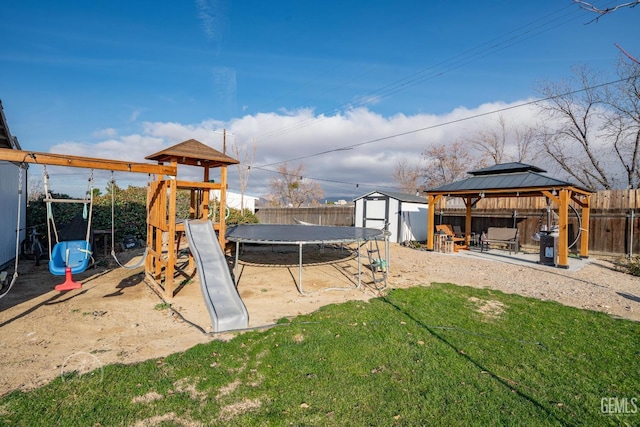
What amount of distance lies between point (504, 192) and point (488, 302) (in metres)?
6.09

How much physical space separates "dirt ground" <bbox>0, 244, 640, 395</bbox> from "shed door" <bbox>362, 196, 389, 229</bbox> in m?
4.89

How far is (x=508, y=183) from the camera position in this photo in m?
10.2

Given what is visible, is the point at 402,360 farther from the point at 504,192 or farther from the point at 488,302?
the point at 504,192

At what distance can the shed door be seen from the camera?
48.5ft

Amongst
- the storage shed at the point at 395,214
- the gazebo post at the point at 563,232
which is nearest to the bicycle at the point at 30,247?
the storage shed at the point at 395,214

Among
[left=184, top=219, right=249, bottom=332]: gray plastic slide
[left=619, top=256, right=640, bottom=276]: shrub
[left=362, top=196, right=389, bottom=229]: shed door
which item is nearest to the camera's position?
[left=184, top=219, right=249, bottom=332]: gray plastic slide

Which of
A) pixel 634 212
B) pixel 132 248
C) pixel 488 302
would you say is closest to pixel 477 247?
pixel 634 212

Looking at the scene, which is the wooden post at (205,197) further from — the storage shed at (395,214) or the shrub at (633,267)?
the shrub at (633,267)

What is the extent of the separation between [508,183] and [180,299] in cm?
969

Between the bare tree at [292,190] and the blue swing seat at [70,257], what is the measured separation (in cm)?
3167

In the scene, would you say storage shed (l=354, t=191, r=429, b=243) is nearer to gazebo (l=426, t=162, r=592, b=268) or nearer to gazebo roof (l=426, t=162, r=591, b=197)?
gazebo (l=426, t=162, r=592, b=268)

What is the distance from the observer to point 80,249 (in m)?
4.94

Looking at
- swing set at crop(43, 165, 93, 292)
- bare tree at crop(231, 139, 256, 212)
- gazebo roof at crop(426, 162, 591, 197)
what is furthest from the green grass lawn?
bare tree at crop(231, 139, 256, 212)

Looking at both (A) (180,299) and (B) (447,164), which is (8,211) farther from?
(B) (447,164)
